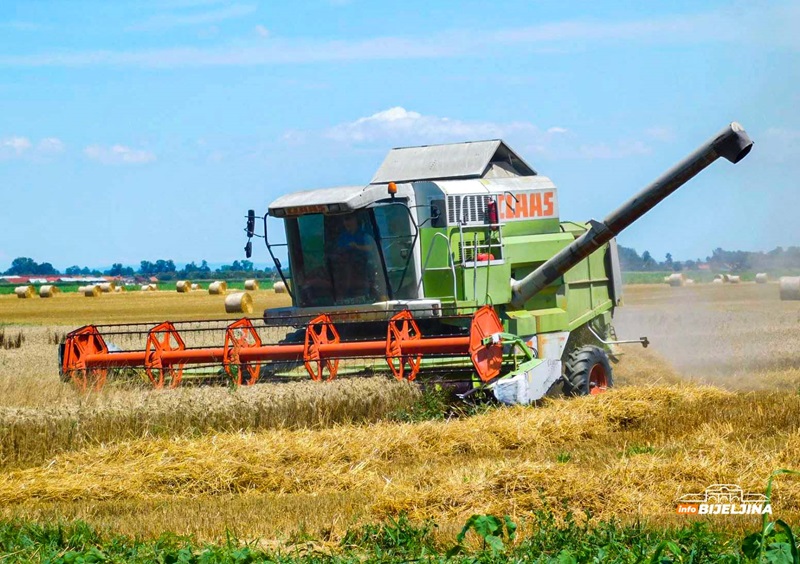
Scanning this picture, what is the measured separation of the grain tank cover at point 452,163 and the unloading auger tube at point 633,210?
1.56m

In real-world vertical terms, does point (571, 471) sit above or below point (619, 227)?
below

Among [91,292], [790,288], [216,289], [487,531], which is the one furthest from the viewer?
[91,292]

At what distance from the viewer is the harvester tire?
12289 millimetres

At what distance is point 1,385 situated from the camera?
445 inches

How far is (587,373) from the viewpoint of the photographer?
40.5ft

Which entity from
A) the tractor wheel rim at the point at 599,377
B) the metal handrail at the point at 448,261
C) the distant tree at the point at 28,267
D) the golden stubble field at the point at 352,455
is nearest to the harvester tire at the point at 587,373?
the tractor wheel rim at the point at 599,377

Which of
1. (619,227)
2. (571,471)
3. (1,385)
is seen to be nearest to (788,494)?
(571,471)

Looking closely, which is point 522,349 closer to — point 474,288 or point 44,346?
point 474,288

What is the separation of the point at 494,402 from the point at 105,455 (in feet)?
13.0

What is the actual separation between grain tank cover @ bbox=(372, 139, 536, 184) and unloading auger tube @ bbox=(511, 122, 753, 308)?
1562mm

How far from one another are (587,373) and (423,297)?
2.00 meters

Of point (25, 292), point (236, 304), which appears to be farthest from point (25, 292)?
point (236, 304)

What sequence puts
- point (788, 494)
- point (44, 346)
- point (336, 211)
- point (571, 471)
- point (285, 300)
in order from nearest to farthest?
point (788, 494) → point (571, 471) → point (336, 211) → point (44, 346) → point (285, 300)

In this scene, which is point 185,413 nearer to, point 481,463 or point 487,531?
point 481,463
